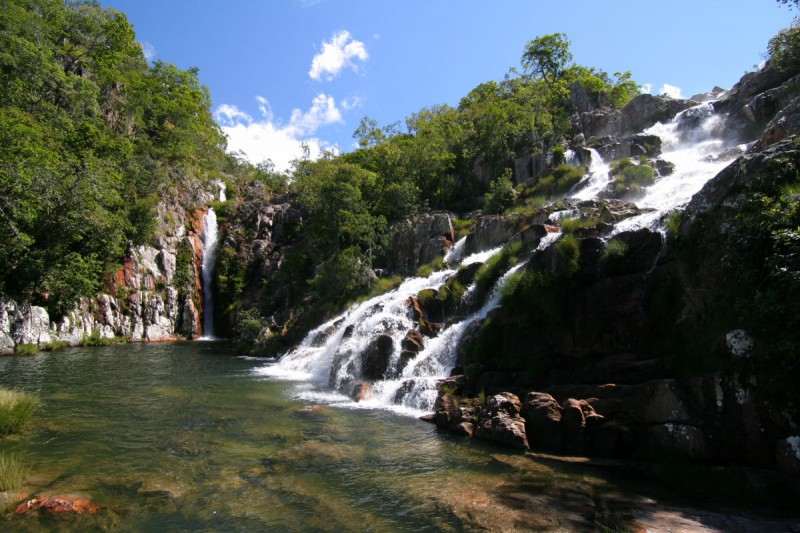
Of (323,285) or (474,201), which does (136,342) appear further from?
(474,201)

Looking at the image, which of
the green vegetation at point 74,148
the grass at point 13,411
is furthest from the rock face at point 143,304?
the grass at point 13,411

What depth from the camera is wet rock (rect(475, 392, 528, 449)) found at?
1144cm

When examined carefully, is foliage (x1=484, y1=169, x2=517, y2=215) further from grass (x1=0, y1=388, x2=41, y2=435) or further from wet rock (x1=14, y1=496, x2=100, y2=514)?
wet rock (x1=14, y1=496, x2=100, y2=514)

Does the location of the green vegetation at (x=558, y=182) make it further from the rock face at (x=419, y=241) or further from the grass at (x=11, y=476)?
the grass at (x=11, y=476)

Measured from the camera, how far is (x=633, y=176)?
2730 centimetres

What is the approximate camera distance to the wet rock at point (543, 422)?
11.1 metres

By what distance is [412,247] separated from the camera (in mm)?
36625

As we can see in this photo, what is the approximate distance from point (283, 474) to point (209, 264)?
43.8m

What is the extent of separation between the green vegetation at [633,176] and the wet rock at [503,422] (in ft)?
64.7

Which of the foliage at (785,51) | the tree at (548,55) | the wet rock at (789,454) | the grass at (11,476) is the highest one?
the tree at (548,55)

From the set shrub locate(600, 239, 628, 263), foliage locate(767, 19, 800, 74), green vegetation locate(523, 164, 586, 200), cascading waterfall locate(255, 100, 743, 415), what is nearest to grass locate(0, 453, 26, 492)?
cascading waterfall locate(255, 100, 743, 415)

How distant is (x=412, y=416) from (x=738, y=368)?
920 cm

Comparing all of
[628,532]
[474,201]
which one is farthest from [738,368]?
[474,201]

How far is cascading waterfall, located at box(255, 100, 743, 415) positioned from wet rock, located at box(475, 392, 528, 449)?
324 centimetres
